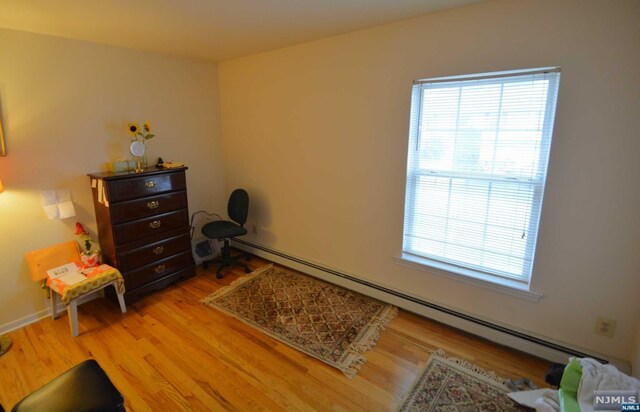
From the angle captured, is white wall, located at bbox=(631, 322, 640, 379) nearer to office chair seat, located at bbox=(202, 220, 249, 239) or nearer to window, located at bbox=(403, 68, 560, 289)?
window, located at bbox=(403, 68, 560, 289)

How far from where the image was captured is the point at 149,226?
9.69 ft

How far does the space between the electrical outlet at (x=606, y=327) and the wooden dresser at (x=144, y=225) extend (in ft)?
11.7

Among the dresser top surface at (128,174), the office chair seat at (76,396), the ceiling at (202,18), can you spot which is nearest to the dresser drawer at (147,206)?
the dresser top surface at (128,174)

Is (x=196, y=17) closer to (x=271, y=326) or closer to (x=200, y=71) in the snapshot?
(x=200, y=71)

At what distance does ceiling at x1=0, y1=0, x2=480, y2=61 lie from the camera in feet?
6.47

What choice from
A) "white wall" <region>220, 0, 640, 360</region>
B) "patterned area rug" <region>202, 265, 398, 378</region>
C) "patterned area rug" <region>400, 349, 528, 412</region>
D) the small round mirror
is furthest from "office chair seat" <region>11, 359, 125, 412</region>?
"white wall" <region>220, 0, 640, 360</region>

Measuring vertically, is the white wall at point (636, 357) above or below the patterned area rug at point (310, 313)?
above

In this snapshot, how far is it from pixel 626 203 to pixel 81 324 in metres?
4.07

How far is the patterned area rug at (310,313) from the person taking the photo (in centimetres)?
231

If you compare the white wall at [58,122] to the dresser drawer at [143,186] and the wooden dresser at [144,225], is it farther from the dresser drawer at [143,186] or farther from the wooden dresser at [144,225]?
the dresser drawer at [143,186]

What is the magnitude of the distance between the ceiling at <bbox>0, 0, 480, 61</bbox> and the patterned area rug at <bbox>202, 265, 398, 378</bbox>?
241 cm

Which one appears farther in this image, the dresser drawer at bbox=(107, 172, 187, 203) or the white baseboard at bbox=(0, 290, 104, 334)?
the dresser drawer at bbox=(107, 172, 187, 203)

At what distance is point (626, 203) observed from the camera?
1771mm

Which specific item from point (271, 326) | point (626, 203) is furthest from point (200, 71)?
point (626, 203)
